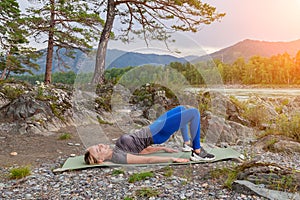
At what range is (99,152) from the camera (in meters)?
3.39

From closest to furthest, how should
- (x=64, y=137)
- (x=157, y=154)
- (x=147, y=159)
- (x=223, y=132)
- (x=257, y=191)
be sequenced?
(x=257, y=191), (x=147, y=159), (x=157, y=154), (x=64, y=137), (x=223, y=132)

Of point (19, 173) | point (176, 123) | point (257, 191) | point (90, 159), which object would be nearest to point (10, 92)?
point (19, 173)

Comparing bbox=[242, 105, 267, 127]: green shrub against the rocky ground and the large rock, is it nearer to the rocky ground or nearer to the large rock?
the large rock

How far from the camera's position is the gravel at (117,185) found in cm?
250

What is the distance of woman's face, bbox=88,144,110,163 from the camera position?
133 inches

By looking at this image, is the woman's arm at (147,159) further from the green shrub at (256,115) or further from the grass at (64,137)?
the green shrub at (256,115)

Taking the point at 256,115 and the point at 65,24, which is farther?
the point at 65,24

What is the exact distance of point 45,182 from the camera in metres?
2.95

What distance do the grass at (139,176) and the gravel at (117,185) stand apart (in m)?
0.03

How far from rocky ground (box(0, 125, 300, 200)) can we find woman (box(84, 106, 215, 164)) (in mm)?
126

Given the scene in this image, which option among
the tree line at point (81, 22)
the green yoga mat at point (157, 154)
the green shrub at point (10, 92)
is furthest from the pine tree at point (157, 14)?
the green yoga mat at point (157, 154)

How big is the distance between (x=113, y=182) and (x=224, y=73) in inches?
381

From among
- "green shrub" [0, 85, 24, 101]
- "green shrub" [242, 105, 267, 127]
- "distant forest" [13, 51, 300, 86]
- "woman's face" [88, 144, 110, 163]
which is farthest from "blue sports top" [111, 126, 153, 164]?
"green shrub" [0, 85, 24, 101]

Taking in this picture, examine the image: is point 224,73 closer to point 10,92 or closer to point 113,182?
point 10,92
